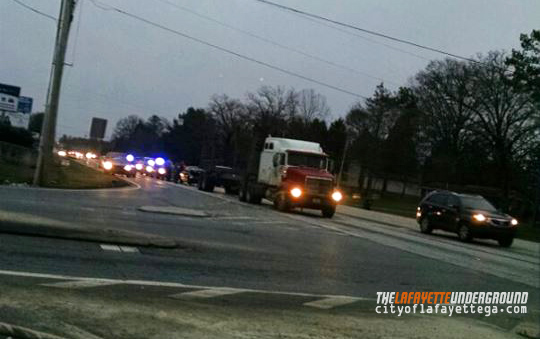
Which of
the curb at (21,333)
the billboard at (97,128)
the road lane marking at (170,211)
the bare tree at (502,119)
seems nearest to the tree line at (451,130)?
the bare tree at (502,119)

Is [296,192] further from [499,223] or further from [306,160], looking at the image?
[499,223]

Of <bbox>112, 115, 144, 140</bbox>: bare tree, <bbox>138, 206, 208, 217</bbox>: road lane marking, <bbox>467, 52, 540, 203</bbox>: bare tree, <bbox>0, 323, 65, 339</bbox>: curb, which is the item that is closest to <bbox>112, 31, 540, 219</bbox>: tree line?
<bbox>467, 52, 540, 203</bbox>: bare tree

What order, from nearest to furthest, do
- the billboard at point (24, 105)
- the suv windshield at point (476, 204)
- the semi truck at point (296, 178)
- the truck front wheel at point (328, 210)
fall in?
the suv windshield at point (476, 204)
the semi truck at point (296, 178)
the truck front wheel at point (328, 210)
the billboard at point (24, 105)

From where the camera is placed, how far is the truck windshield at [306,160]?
2827 cm

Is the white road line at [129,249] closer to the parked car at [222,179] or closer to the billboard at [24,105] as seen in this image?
the billboard at [24,105]

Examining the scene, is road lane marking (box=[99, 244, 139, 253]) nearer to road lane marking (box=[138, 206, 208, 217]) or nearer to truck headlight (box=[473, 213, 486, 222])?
road lane marking (box=[138, 206, 208, 217])

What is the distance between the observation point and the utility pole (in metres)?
26.3

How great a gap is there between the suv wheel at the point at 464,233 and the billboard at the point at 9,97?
78.6 ft

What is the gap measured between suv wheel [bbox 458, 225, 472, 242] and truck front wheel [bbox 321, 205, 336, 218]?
18.9 ft

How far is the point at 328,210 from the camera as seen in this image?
27500 millimetres

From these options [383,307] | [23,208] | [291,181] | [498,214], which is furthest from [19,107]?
[383,307]

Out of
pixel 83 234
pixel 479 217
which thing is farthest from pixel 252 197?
pixel 83 234

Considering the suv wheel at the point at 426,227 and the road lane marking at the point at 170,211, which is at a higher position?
the suv wheel at the point at 426,227

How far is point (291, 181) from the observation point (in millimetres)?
27469
